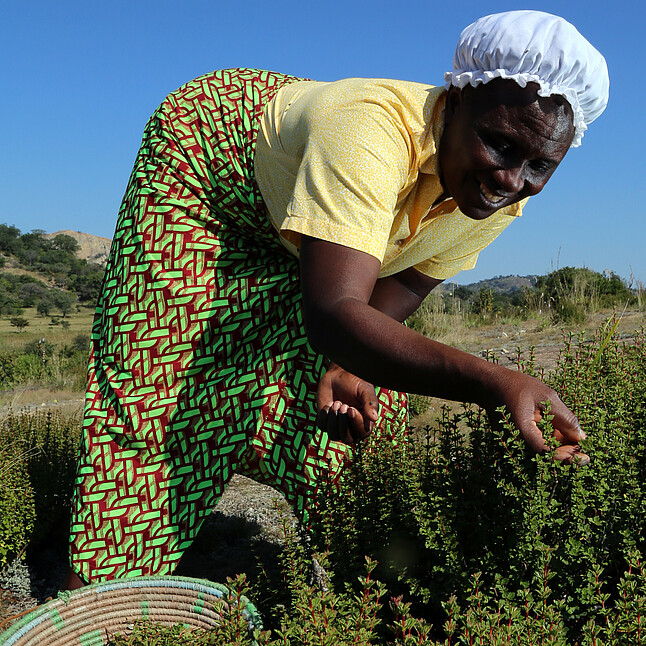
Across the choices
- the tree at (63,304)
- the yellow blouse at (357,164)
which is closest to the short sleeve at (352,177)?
the yellow blouse at (357,164)

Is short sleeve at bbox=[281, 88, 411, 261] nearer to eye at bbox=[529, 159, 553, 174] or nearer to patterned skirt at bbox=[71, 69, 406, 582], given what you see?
eye at bbox=[529, 159, 553, 174]

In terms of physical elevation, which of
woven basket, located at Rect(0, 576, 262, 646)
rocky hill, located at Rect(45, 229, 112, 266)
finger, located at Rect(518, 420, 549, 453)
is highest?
finger, located at Rect(518, 420, 549, 453)

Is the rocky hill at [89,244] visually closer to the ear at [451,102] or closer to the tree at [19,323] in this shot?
the tree at [19,323]

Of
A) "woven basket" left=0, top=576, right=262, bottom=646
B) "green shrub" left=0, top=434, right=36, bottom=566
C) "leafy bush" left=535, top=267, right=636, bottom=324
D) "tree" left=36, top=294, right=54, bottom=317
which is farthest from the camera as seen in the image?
"tree" left=36, top=294, right=54, bottom=317

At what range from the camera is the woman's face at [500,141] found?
192cm

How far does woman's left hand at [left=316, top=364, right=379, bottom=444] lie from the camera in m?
2.59

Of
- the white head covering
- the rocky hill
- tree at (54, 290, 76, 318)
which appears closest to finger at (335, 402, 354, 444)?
the white head covering

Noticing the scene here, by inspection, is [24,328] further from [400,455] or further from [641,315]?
[400,455]

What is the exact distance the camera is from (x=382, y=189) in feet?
6.48

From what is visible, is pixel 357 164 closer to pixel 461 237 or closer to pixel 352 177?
pixel 352 177

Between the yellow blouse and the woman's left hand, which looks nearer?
the yellow blouse

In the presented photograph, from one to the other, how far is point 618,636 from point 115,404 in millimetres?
1864

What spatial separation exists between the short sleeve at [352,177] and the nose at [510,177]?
0.86 feet

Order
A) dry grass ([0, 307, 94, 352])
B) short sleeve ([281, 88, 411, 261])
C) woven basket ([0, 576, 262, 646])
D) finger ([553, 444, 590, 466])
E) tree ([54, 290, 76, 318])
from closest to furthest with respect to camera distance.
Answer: finger ([553, 444, 590, 466]) < short sleeve ([281, 88, 411, 261]) < woven basket ([0, 576, 262, 646]) < dry grass ([0, 307, 94, 352]) < tree ([54, 290, 76, 318])
